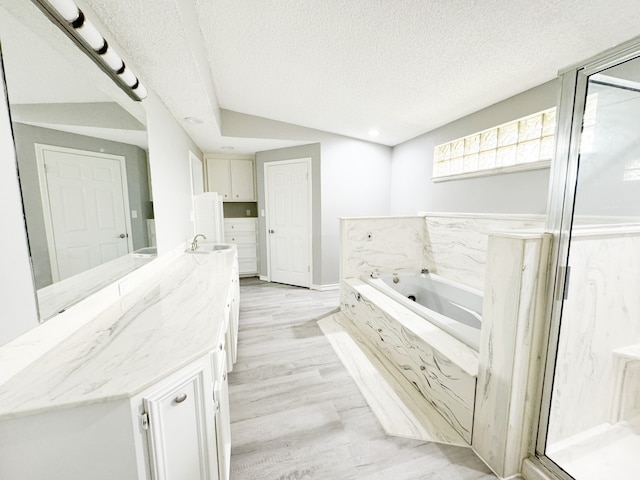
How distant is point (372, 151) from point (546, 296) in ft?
11.1

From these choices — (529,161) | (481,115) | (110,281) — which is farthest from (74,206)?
(481,115)

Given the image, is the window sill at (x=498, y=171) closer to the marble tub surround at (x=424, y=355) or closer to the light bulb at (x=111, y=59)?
the marble tub surround at (x=424, y=355)

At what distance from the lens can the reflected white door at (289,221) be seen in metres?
4.02

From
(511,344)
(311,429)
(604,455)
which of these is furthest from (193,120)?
(604,455)

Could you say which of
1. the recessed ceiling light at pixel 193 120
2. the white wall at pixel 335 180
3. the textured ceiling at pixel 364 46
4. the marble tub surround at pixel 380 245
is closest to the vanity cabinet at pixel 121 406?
the textured ceiling at pixel 364 46

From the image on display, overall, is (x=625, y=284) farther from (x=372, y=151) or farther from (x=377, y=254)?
(x=372, y=151)

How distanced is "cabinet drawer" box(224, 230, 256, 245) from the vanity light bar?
3.29 m

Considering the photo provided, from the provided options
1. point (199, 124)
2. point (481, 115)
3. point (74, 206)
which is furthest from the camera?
point (199, 124)

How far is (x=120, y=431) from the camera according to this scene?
0.71 metres

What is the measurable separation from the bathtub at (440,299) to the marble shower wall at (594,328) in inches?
18.0

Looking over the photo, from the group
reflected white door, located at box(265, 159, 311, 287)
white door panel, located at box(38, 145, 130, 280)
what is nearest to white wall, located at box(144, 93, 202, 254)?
white door panel, located at box(38, 145, 130, 280)

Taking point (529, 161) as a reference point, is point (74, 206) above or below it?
below

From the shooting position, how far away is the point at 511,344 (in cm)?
117

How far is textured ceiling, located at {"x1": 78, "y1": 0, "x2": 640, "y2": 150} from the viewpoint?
1.38m
